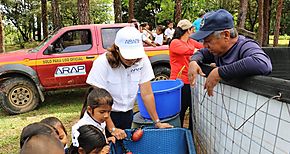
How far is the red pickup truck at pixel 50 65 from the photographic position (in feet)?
21.0

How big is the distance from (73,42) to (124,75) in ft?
14.3

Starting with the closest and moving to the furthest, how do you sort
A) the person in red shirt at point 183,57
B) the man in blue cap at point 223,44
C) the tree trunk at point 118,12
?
the man in blue cap at point 223,44 < the person in red shirt at point 183,57 < the tree trunk at point 118,12

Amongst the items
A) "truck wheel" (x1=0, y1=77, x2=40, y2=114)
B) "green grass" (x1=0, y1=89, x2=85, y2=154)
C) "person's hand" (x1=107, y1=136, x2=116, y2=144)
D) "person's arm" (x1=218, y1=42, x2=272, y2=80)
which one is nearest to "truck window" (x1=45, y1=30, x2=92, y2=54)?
"truck wheel" (x1=0, y1=77, x2=40, y2=114)

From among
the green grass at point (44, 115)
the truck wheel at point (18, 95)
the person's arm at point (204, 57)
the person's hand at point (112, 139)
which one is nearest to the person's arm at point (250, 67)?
the person's arm at point (204, 57)

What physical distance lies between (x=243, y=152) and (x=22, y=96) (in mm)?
5720

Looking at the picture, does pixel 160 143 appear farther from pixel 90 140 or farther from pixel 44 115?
→ pixel 44 115

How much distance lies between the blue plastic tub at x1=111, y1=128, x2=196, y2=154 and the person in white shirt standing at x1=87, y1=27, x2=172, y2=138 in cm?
15

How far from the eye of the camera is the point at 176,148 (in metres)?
2.75

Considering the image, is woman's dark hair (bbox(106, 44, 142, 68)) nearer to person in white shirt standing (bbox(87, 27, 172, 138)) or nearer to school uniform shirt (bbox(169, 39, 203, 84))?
person in white shirt standing (bbox(87, 27, 172, 138))

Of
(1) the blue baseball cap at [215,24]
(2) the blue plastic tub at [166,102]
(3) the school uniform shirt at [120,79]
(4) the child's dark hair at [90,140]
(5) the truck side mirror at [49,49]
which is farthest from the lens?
(5) the truck side mirror at [49,49]

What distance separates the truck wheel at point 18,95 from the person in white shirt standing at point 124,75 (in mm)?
4188

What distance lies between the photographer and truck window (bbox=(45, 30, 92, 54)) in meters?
6.58

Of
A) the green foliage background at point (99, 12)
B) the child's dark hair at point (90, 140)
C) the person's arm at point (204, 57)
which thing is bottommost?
the child's dark hair at point (90, 140)

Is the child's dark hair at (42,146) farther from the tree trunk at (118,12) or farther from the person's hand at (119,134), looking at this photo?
the tree trunk at (118,12)
